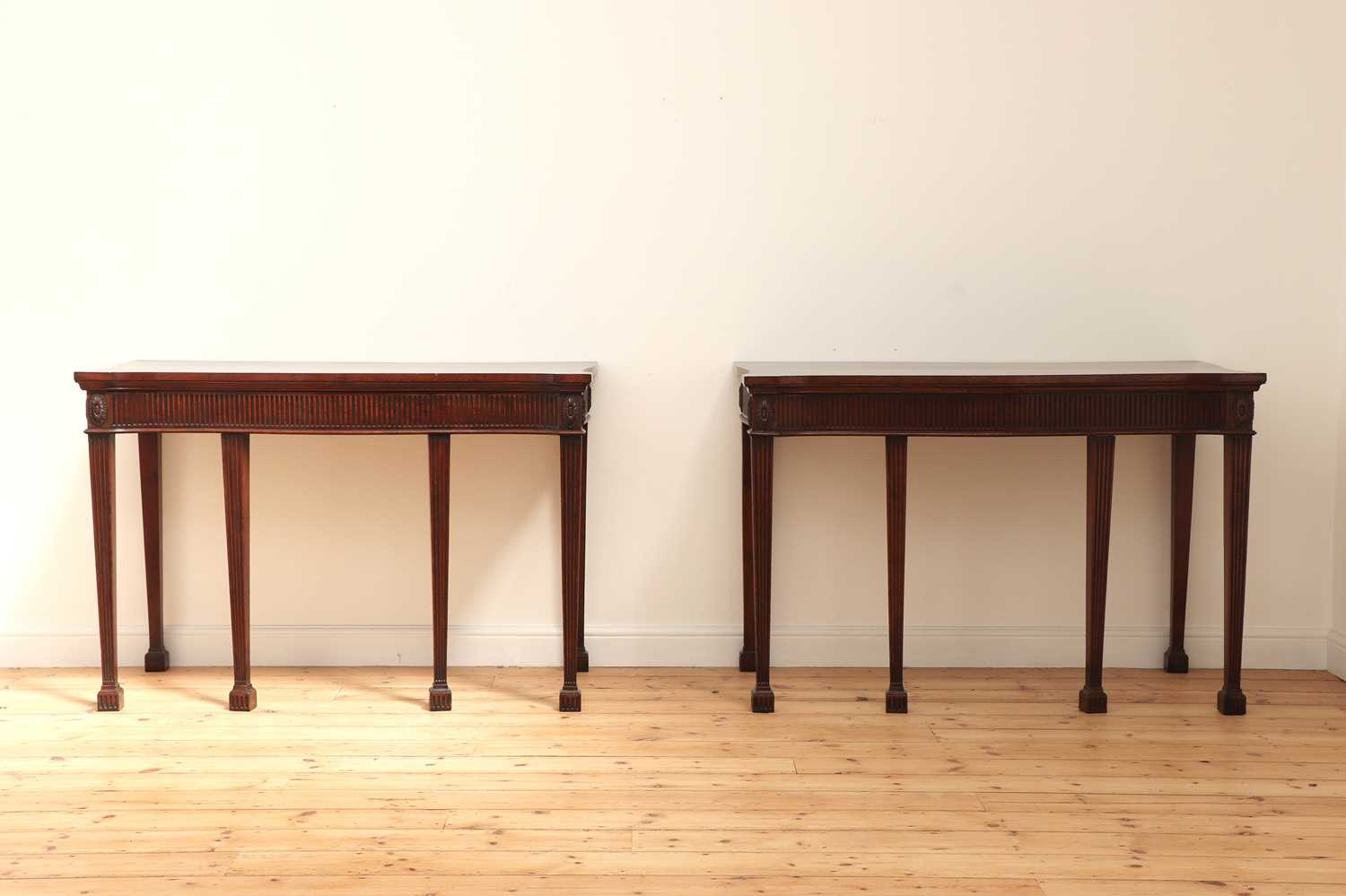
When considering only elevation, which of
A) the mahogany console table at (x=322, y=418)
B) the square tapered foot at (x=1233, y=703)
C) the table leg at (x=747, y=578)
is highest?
the mahogany console table at (x=322, y=418)

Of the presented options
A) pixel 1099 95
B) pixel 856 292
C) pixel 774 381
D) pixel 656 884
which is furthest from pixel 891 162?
pixel 656 884

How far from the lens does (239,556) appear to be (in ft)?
9.96

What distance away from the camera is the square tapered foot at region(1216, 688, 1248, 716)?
303 cm

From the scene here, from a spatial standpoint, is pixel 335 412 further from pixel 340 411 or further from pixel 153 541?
pixel 153 541

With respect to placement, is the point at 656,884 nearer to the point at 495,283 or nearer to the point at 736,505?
the point at 736,505

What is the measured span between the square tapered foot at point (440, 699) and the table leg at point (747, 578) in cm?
81

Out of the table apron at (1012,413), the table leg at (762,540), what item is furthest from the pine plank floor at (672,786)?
the table apron at (1012,413)

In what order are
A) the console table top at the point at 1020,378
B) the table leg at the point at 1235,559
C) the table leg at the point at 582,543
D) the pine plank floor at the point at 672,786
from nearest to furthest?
the pine plank floor at the point at 672,786 → the console table top at the point at 1020,378 → the table leg at the point at 1235,559 → the table leg at the point at 582,543

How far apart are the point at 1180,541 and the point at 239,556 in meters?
2.42

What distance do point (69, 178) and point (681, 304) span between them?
5.45 feet

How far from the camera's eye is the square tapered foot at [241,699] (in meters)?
3.04

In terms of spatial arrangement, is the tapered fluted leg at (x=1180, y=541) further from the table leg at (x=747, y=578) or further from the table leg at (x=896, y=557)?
the table leg at (x=747, y=578)

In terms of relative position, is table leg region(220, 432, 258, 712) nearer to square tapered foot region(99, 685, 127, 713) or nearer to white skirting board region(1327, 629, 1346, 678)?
square tapered foot region(99, 685, 127, 713)

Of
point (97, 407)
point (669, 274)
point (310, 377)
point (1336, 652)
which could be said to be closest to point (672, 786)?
point (310, 377)
